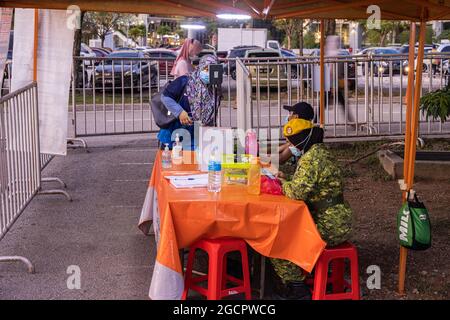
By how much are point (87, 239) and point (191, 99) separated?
5.47ft

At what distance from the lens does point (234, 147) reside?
259 inches

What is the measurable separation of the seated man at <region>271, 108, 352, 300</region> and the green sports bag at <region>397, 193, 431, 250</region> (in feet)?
1.67

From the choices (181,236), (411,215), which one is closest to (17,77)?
(181,236)

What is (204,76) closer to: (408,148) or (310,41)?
(408,148)

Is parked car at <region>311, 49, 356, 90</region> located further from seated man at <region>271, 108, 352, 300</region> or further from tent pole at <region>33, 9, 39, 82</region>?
seated man at <region>271, 108, 352, 300</region>

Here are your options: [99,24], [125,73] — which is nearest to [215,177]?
[125,73]

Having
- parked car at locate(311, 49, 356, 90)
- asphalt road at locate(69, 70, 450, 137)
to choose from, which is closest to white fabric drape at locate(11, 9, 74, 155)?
asphalt road at locate(69, 70, 450, 137)

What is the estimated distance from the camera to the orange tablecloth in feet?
17.1

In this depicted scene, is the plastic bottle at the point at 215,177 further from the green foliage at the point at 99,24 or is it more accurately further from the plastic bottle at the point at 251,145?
the green foliage at the point at 99,24

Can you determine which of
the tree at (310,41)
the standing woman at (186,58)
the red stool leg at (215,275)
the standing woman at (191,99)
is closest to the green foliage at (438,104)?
the standing woman at (186,58)

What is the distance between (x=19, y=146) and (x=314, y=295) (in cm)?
361

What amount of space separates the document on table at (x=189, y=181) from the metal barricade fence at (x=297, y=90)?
6.46 metres
